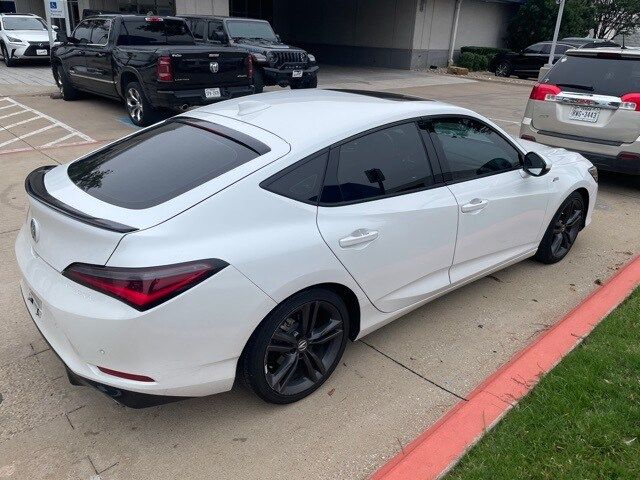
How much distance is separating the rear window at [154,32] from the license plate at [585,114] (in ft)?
23.0

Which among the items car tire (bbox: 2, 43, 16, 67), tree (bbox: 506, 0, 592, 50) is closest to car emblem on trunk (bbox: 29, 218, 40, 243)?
car tire (bbox: 2, 43, 16, 67)

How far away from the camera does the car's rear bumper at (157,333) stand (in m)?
2.22

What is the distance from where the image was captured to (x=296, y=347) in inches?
109

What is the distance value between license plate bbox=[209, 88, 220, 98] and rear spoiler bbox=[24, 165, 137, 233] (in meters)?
6.15

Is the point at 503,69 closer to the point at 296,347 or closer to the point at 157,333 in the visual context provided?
the point at 296,347

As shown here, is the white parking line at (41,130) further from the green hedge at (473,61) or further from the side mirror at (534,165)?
the green hedge at (473,61)

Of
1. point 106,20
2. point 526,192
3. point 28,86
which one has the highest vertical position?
point 106,20

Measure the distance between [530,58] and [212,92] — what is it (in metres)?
18.2

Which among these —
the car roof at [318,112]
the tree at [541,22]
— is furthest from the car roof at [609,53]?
the tree at [541,22]

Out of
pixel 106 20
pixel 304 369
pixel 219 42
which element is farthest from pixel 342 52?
pixel 304 369

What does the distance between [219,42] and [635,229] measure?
10.5 metres

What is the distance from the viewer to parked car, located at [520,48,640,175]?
6.26 metres

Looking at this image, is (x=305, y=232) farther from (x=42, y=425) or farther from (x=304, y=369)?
(x=42, y=425)

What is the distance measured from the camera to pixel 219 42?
13.0 m
